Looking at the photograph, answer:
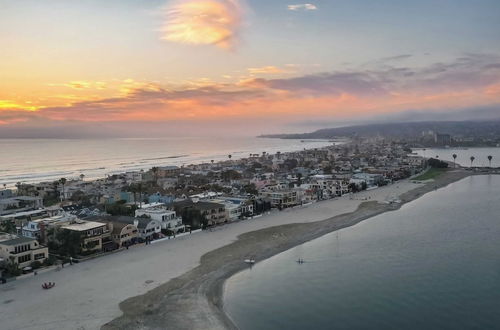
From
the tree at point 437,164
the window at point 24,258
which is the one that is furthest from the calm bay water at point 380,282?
the tree at point 437,164

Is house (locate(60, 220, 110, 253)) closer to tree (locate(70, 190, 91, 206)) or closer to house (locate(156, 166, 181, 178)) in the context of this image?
tree (locate(70, 190, 91, 206))

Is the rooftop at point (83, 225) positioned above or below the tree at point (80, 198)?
above

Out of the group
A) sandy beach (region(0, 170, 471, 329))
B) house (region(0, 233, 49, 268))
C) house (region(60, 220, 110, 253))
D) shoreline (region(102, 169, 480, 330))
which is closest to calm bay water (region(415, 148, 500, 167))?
shoreline (region(102, 169, 480, 330))

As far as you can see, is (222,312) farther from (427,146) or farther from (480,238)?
(427,146)

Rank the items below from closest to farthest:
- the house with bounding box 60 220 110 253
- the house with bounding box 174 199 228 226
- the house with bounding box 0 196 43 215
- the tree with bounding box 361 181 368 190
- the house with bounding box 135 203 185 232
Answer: the house with bounding box 60 220 110 253 → the house with bounding box 135 203 185 232 → the house with bounding box 174 199 228 226 → the house with bounding box 0 196 43 215 → the tree with bounding box 361 181 368 190

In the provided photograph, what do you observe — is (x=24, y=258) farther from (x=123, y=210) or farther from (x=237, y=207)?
(x=237, y=207)

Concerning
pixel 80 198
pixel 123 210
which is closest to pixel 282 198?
pixel 123 210

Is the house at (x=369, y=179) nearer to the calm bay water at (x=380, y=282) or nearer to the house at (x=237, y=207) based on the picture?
the house at (x=237, y=207)
